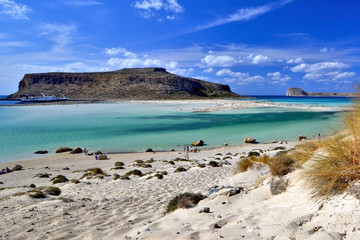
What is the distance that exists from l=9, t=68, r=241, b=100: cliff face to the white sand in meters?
109

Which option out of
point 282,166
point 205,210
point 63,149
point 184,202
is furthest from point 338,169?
point 63,149

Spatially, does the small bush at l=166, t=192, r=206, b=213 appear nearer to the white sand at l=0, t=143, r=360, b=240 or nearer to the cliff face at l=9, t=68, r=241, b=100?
the white sand at l=0, t=143, r=360, b=240

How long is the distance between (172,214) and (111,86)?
5217 inches

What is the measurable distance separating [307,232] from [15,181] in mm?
14724

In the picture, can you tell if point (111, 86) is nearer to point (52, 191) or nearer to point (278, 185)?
point (52, 191)

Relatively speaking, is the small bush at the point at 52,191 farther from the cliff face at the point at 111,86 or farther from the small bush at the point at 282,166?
the cliff face at the point at 111,86

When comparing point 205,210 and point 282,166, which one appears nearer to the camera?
point 205,210

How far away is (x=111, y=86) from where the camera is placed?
131 meters

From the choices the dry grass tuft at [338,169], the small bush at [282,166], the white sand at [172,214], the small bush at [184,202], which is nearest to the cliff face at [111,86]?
the white sand at [172,214]

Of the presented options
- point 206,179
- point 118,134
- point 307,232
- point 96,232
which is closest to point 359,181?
point 307,232

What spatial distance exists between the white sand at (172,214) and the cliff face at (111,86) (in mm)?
108701

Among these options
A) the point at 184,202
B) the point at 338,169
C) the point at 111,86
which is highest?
the point at 111,86

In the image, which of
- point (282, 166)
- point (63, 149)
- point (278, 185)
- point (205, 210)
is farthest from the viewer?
point (63, 149)

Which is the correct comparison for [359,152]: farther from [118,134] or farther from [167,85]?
[167,85]
